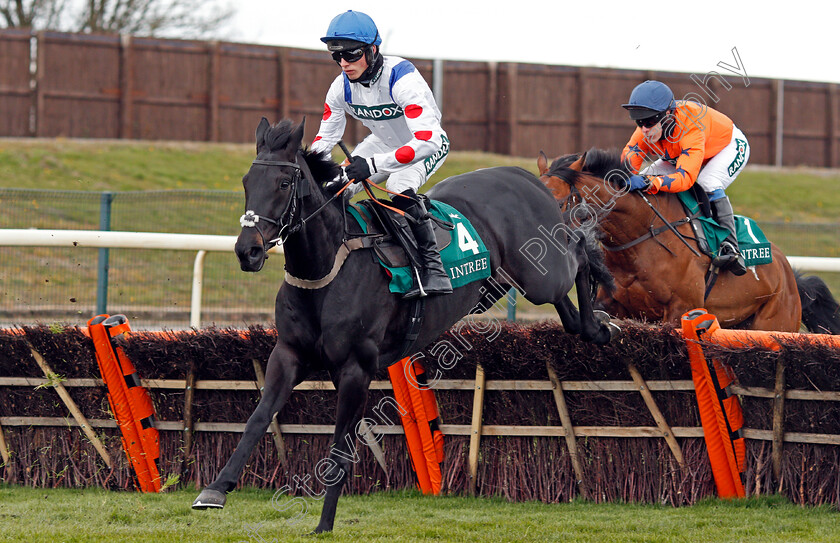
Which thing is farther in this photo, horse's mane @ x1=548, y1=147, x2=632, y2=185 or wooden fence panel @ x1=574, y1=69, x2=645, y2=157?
wooden fence panel @ x1=574, y1=69, x2=645, y2=157

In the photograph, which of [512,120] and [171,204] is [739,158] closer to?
[171,204]

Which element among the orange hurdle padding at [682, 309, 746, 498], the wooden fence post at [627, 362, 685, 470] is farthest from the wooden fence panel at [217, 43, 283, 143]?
the orange hurdle padding at [682, 309, 746, 498]

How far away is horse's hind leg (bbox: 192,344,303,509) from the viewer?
3.38m

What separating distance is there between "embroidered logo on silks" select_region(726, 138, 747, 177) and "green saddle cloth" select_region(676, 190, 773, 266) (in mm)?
309

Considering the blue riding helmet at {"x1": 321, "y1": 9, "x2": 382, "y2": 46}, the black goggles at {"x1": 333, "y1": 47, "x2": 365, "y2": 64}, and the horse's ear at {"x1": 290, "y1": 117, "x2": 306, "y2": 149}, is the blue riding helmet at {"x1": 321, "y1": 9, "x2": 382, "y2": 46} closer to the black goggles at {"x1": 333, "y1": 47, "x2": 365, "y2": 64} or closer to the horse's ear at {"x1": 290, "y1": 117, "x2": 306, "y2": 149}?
the black goggles at {"x1": 333, "y1": 47, "x2": 365, "y2": 64}

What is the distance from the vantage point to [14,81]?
16.1 m

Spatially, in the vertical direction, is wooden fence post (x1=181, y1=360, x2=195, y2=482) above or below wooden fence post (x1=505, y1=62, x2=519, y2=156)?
below

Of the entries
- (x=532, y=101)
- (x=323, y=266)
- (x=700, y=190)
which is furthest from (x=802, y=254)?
(x=323, y=266)

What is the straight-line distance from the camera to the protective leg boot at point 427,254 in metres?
4.13

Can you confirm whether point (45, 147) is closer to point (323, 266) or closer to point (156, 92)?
point (156, 92)

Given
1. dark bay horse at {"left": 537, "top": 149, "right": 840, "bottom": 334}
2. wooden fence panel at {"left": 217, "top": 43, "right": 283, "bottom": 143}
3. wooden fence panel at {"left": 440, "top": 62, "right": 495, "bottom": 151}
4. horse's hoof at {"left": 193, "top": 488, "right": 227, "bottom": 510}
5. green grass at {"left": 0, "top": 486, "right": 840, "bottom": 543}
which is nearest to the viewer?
horse's hoof at {"left": 193, "top": 488, "right": 227, "bottom": 510}

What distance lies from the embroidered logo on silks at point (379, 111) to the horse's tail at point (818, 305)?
12.2 feet

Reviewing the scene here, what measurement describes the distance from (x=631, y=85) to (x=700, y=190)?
45.2 ft

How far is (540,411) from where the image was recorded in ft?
15.5
